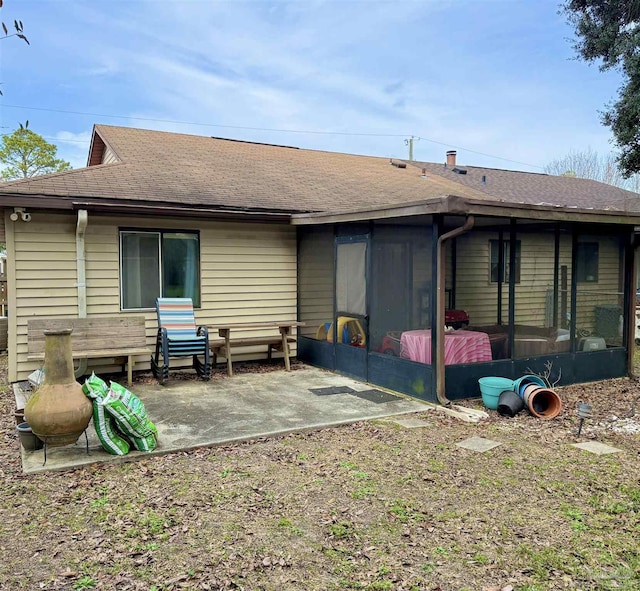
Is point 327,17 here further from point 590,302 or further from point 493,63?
point 590,302

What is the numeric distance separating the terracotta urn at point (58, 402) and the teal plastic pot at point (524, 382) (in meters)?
4.19

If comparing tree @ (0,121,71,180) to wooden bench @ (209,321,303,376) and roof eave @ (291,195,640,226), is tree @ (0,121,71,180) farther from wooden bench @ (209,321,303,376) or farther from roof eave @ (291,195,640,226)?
roof eave @ (291,195,640,226)

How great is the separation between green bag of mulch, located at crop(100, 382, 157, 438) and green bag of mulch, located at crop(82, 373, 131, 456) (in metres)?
0.04

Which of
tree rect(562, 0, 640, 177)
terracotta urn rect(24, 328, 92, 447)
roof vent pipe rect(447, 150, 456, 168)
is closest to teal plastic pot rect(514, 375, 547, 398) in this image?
terracotta urn rect(24, 328, 92, 447)

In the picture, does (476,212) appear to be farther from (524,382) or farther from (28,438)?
(28,438)

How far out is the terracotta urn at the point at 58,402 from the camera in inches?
157

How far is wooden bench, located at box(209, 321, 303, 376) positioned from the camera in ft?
23.9

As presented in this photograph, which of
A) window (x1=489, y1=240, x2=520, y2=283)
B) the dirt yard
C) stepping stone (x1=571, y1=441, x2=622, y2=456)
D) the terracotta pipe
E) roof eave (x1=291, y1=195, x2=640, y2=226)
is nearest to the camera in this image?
the dirt yard

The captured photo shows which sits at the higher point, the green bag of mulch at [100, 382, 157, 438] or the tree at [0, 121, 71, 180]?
the tree at [0, 121, 71, 180]

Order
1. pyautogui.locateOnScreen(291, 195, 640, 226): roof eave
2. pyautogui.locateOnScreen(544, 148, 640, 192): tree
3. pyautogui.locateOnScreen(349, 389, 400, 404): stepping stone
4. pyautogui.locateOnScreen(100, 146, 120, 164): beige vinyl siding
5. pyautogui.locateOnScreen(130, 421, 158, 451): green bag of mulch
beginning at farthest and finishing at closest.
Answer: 1. pyautogui.locateOnScreen(544, 148, 640, 192): tree
2. pyautogui.locateOnScreen(100, 146, 120, 164): beige vinyl siding
3. pyautogui.locateOnScreen(349, 389, 400, 404): stepping stone
4. pyautogui.locateOnScreen(291, 195, 640, 226): roof eave
5. pyautogui.locateOnScreen(130, 421, 158, 451): green bag of mulch

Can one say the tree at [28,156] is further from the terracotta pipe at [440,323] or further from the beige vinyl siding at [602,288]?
the beige vinyl siding at [602,288]

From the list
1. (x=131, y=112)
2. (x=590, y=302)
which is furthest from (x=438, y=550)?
(x=131, y=112)

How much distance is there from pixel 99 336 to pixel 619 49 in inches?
361

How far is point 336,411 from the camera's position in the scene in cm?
552
